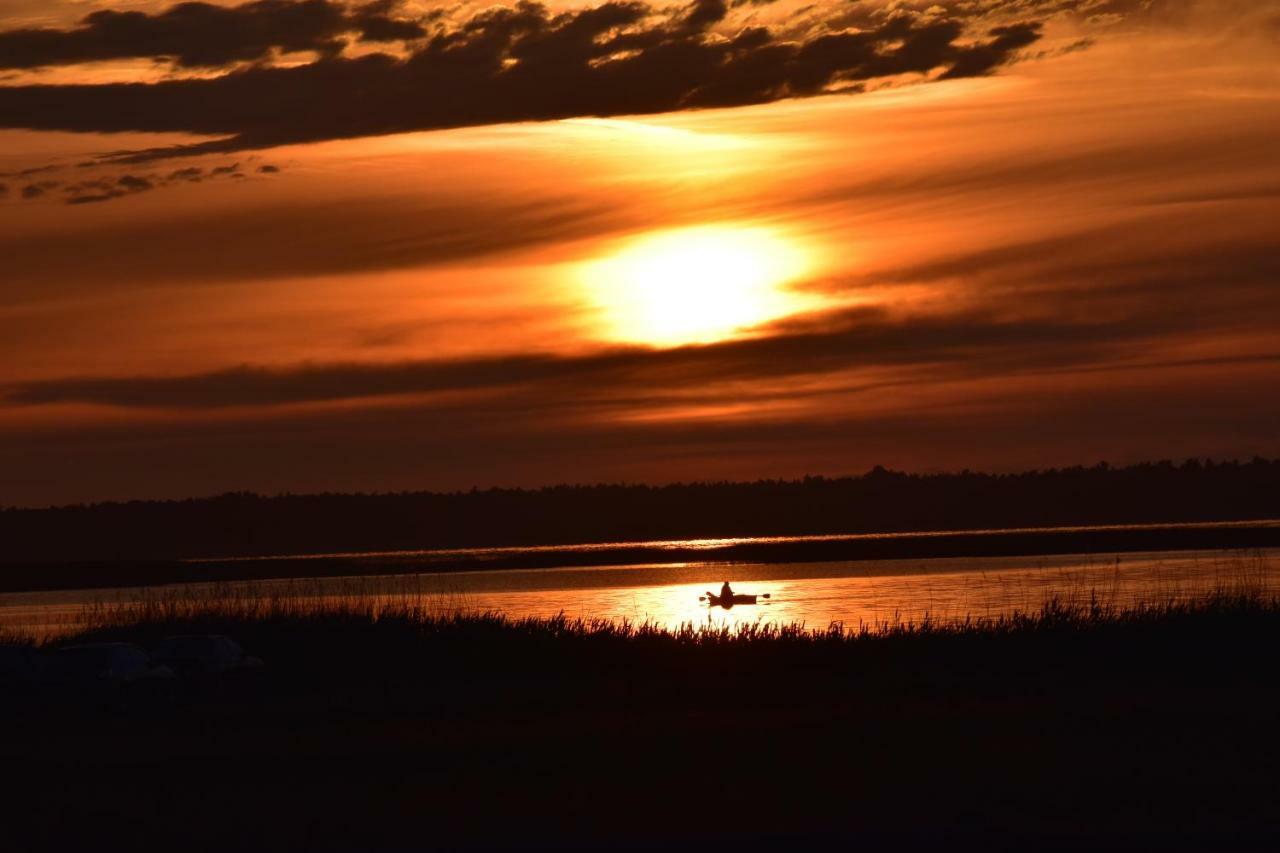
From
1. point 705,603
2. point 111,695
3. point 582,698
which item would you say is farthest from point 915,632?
point 705,603

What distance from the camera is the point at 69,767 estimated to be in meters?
27.5

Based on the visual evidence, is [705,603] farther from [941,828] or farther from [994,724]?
[941,828]

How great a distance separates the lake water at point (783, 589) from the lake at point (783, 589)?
0.35ft

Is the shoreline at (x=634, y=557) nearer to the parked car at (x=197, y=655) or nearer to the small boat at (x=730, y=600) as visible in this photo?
the small boat at (x=730, y=600)

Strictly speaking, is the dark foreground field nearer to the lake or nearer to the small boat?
the lake

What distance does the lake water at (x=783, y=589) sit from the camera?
6688 centimetres

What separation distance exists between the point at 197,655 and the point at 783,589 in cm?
5238

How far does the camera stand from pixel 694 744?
2727 centimetres

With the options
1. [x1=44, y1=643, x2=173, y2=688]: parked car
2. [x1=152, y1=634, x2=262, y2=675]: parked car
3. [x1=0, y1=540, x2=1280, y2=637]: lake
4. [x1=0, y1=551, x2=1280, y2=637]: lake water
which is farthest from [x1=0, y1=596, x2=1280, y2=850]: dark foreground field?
[x1=0, y1=540, x2=1280, y2=637]: lake

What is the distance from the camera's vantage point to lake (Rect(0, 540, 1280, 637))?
66.9 meters

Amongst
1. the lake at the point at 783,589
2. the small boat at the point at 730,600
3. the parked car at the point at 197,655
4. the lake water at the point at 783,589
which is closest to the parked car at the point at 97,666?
the parked car at the point at 197,655

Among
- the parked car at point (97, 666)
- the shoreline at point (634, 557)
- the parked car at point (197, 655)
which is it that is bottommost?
the shoreline at point (634, 557)

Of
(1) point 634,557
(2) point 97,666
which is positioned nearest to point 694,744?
(2) point 97,666

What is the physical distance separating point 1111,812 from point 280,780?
1221 cm
